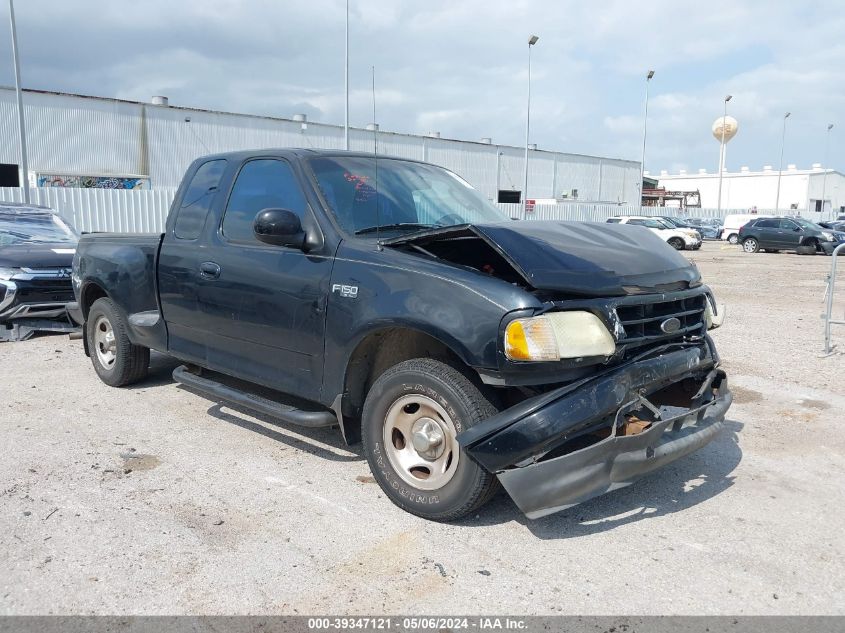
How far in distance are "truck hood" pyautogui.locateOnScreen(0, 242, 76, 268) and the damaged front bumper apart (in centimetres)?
727

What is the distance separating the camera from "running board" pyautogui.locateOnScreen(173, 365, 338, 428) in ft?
13.4

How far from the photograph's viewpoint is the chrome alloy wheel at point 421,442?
3504 millimetres

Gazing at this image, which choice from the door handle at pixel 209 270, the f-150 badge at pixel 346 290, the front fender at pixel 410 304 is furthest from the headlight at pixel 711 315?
the door handle at pixel 209 270

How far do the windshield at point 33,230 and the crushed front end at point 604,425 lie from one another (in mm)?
8444

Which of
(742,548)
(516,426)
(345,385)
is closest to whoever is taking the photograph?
(516,426)

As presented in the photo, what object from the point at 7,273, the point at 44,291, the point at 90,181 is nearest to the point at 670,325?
the point at 44,291

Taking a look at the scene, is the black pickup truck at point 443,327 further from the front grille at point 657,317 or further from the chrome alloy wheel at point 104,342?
the chrome alloy wheel at point 104,342

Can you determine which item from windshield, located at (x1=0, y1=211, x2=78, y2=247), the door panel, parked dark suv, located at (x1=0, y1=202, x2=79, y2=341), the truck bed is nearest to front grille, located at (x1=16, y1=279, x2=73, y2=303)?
parked dark suv, located at (x1=0, y1=202, x2=79, y2=341)

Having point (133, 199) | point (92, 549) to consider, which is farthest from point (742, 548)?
point (133, 199)

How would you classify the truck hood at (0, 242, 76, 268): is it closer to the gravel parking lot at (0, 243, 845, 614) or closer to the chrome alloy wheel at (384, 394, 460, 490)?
the gravel parking lot at (0, 243, 845, 614)

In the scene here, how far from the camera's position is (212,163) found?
5195 mm

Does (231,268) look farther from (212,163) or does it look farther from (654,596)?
(654,596)

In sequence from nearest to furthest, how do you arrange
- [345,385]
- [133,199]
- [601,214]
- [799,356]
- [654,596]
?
[654,596], [345,385], [799,356], [133,199], [601,214]

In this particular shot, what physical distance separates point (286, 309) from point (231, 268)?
652mm
